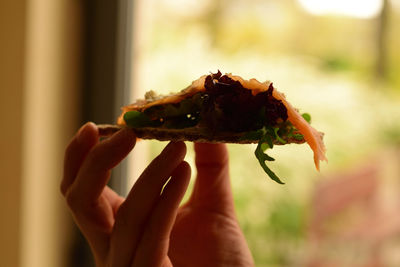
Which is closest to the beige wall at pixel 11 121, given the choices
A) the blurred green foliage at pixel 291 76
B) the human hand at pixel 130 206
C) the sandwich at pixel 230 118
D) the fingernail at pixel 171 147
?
the blurred green foliage at pixel 291 76

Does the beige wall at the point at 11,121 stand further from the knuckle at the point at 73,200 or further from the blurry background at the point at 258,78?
the knuckle at the point at 73,200

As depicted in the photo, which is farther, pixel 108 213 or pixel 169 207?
pixel 108 213

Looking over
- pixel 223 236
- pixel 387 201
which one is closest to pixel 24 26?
pixel 223 236

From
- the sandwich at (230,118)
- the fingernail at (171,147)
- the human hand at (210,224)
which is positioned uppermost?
the sandwich at (230,118)

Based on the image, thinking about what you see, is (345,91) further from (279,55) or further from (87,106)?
(87,106)

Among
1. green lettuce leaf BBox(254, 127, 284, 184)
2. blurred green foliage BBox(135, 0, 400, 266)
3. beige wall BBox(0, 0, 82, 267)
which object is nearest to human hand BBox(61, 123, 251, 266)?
green lettuce leaf BBox(254, 127, 284, 184)

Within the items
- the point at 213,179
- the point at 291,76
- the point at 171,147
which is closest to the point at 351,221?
the point at 291,76
